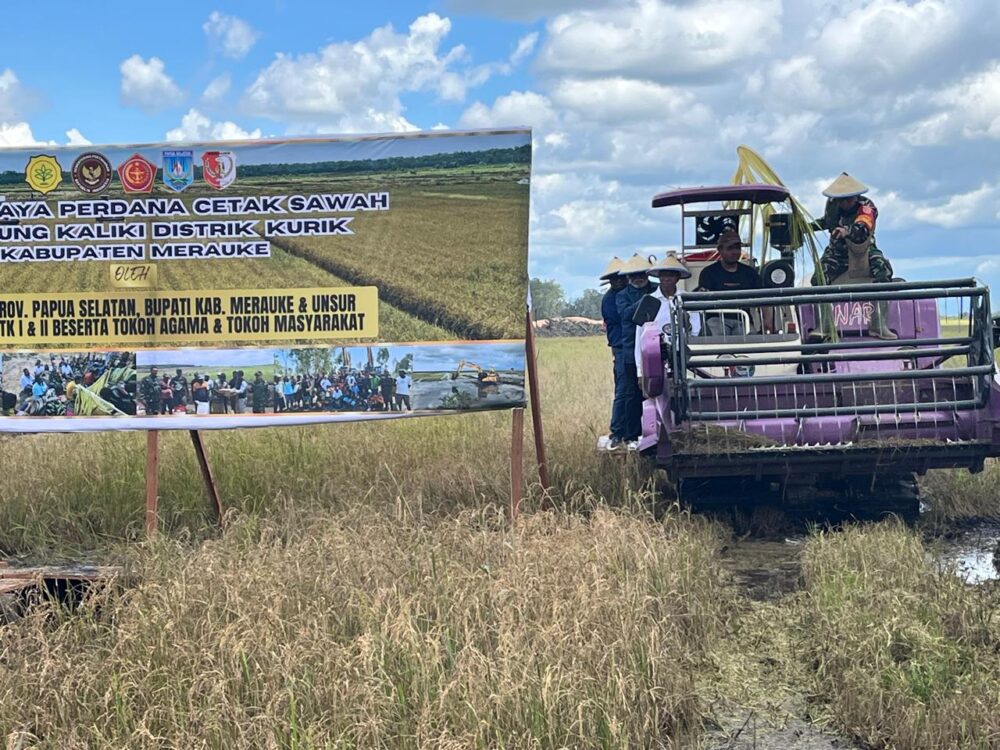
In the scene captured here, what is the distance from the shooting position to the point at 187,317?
7.97m

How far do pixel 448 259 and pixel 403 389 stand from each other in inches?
35.0

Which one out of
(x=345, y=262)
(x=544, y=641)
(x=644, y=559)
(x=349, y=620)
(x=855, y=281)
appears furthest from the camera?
(x=855, y=281)

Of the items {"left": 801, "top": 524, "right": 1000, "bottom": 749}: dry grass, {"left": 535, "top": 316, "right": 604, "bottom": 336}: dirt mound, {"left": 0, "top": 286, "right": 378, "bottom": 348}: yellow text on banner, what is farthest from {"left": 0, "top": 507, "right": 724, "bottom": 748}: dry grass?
{"left": 535, "top": 316, "right": 604, "bottom": 336}: dirt mound

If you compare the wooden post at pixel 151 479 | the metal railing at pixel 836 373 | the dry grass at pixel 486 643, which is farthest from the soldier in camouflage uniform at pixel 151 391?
the metal railing at pixel 836 373

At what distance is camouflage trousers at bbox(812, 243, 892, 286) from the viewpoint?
31.5ft

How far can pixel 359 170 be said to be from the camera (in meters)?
7.86

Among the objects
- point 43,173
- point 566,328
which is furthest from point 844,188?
point 566,328

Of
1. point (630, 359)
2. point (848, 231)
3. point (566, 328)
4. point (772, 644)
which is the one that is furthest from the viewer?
point (566, 328)

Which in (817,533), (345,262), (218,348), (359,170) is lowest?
(817,533)

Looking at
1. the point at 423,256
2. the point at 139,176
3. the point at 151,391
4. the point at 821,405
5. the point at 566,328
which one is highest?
the point at 566,328

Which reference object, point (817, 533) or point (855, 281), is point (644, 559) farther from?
point (855, 281)

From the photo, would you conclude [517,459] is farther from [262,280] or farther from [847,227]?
[847,227]

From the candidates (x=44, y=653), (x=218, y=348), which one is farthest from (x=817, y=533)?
(x=44, y=653)

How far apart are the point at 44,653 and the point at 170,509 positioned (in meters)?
3.94
